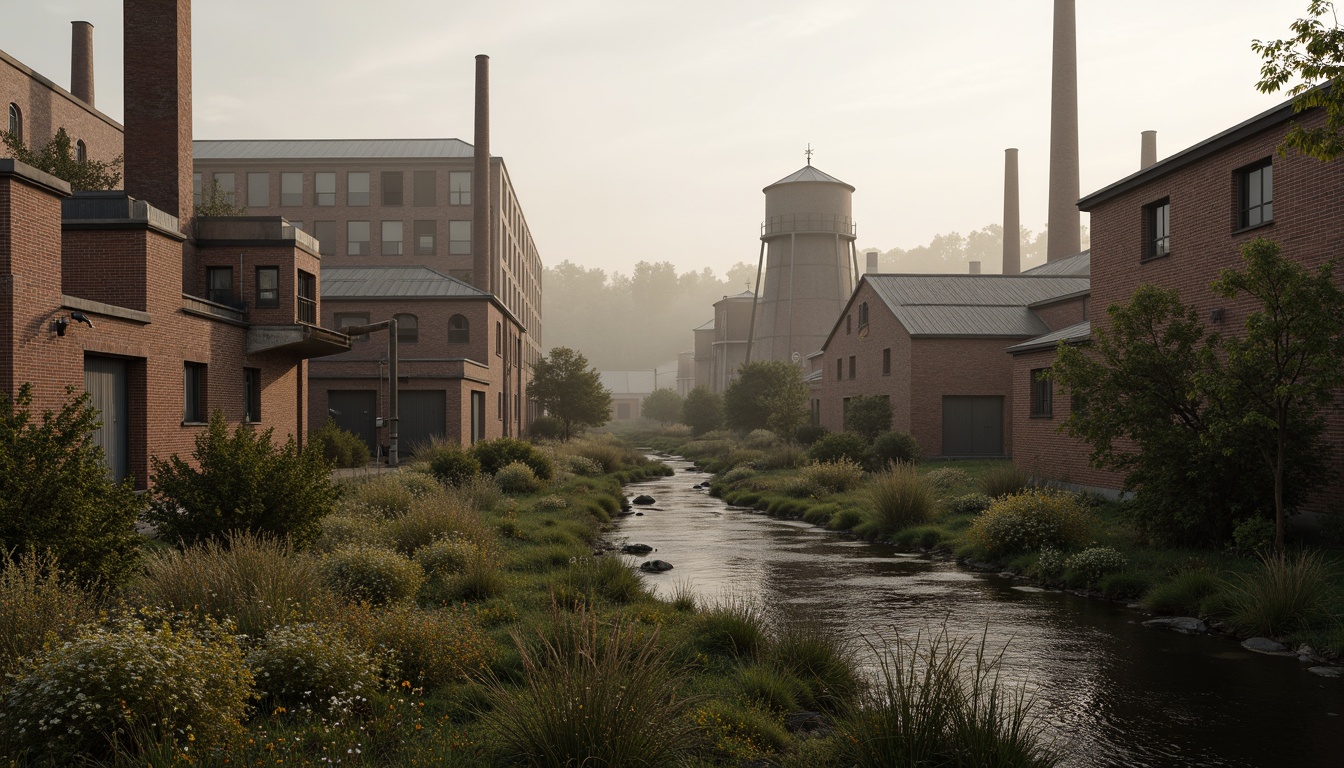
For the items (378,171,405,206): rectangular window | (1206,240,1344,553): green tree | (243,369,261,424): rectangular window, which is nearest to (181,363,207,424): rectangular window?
(243,369,261,424): rectangular window

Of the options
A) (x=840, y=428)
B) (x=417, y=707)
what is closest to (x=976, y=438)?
(x=840, y=428)

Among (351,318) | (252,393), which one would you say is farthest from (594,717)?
(351,318)

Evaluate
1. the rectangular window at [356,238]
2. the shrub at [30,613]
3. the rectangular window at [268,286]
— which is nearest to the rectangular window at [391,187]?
the rectangular window at [356,238]

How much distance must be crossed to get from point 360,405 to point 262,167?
105ft

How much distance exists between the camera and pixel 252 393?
2598cm

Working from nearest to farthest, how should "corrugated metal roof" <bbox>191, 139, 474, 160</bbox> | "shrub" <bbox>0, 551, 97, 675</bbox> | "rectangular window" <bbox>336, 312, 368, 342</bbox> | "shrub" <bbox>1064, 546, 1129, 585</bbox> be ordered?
"shrub" <bbox>0, 551, 97, 675</bbox> < "shrub" <bbox>1064, 546, 1129, 585</bbox> < "rectangular window" <bbox>336, 312, 368, 342</bbox> < "corrugated metal roof" <bbox>191, 139, 474, 160</bbox>

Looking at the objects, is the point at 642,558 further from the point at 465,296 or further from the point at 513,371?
the point at 513,371

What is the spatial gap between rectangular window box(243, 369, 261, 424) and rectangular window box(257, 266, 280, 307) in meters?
1.96

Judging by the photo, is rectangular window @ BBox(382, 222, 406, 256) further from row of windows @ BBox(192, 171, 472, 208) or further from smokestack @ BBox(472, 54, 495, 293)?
smokestack @ BBox(472, 54, 495, 293)

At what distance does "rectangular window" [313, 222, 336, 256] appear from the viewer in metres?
60.0

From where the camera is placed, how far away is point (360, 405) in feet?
120

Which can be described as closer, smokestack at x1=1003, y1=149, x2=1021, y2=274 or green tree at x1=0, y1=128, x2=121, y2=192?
green tree at x1=0, y1=128, x2=121, y2=192

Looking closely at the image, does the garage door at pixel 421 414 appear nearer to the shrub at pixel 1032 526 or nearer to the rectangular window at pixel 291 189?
the shrub at pixel 1032 526

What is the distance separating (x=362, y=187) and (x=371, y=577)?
55.3m
